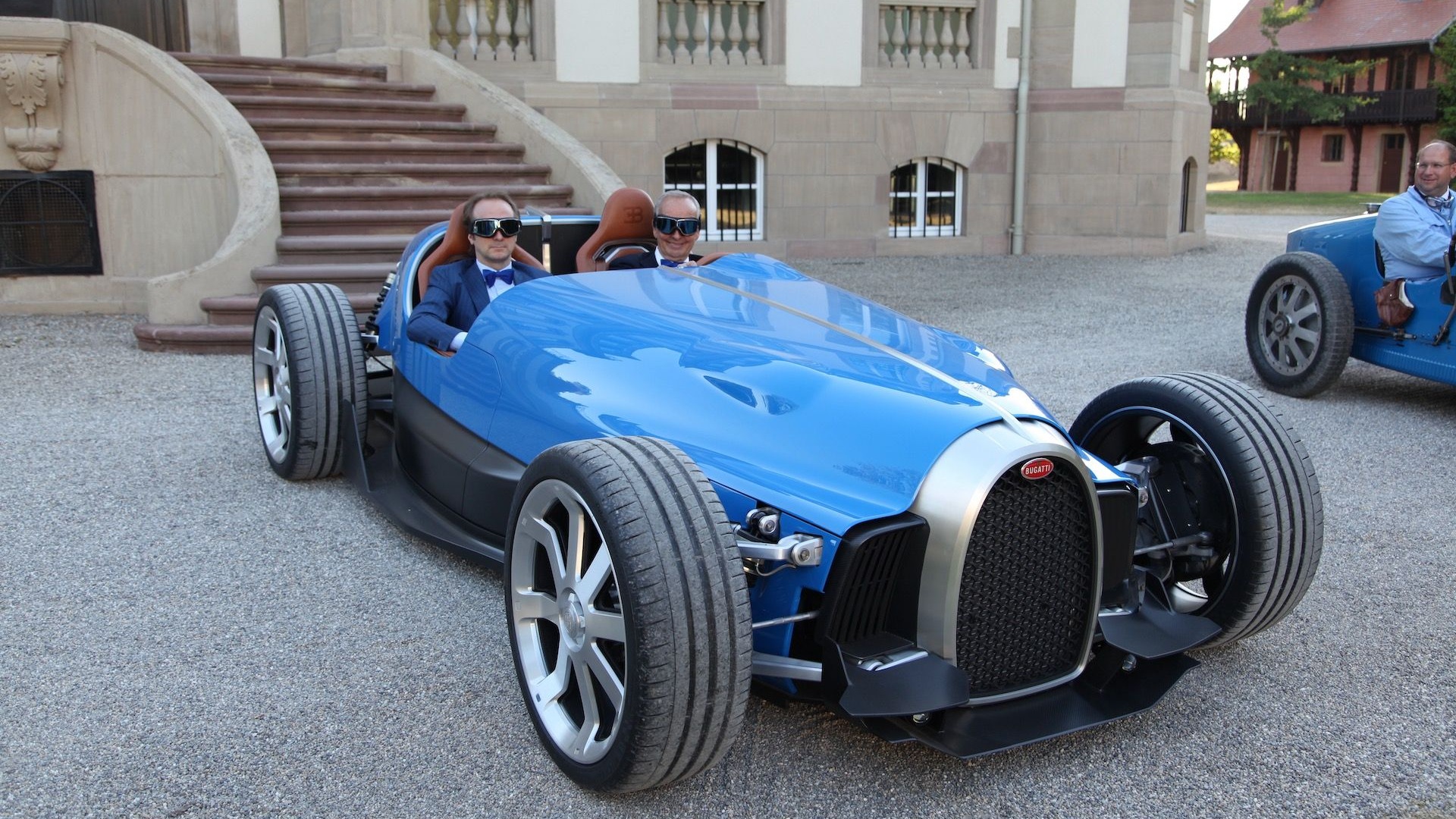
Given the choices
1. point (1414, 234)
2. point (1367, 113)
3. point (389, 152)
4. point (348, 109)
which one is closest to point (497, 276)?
point (1414, 234)

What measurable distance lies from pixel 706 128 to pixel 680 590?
12.3m

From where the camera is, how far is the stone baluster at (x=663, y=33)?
46.2 ft

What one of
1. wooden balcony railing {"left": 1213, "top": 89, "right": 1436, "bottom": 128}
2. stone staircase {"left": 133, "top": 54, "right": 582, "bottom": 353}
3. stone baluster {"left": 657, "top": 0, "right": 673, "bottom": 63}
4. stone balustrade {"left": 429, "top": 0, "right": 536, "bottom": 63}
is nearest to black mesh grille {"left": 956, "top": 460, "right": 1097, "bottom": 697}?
stone staircase {"left": 133, "top": 54, "right": 582, "bottom": 353}

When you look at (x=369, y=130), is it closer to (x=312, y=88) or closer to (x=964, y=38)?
(x=312, y=88)

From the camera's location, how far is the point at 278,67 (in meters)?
11.7

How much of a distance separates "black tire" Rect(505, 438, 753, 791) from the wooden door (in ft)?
160

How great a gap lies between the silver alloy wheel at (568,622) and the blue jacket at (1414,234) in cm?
553

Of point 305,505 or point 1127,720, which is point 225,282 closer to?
point 305,505

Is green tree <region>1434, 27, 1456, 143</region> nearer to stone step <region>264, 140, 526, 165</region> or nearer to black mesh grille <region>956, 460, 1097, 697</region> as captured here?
stone step <region>264, 140, 526, 165</region>

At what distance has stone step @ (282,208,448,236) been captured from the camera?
31.1 feet

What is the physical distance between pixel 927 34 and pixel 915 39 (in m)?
0.18

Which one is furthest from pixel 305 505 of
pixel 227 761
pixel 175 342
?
pixel 175 342

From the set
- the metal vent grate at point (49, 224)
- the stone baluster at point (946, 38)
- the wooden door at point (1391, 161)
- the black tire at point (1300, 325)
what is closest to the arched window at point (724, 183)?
the stone baluster at point (946, 38)

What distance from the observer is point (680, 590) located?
250 cm
